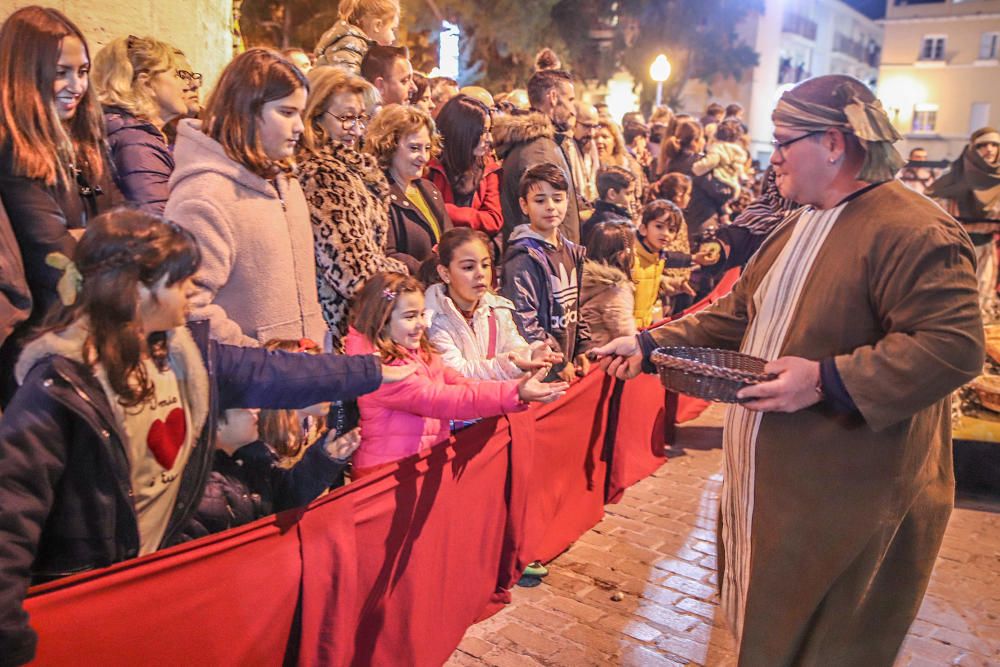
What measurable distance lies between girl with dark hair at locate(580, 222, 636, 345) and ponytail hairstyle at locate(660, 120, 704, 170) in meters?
4.86

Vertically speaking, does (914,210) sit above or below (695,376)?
above

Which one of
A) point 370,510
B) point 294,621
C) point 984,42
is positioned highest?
point 984,42

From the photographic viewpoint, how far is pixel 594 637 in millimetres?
4426

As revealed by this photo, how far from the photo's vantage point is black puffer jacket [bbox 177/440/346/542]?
308 cm

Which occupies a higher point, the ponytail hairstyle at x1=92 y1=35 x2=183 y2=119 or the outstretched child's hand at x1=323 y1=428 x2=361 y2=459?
the ponytail hairstyle at x1=92 y1=35 x2=183 y2=119

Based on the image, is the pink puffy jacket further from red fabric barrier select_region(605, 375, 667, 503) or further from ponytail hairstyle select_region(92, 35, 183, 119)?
red fabric barrier select_region(605, 375, 667, 503)

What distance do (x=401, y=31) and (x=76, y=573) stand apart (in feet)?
43.7

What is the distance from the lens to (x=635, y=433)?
6.60 meters

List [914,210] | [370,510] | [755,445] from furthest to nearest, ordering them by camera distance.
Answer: [370,510], [755,445], [914,210]

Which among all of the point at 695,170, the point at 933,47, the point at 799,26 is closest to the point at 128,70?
the point at 695,170

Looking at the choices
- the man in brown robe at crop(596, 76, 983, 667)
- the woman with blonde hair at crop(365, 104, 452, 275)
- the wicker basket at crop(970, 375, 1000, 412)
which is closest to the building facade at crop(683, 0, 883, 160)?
the wicker basket at crop(970, 375, 1000, 412)

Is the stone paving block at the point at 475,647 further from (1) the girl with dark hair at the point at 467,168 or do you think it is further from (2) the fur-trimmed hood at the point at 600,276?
(1) the girl with dark hair at the point at 467,168

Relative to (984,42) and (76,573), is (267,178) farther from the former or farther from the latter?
(984,42)

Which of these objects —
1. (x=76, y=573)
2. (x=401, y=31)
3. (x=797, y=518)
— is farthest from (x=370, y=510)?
(x=401, y=31)
